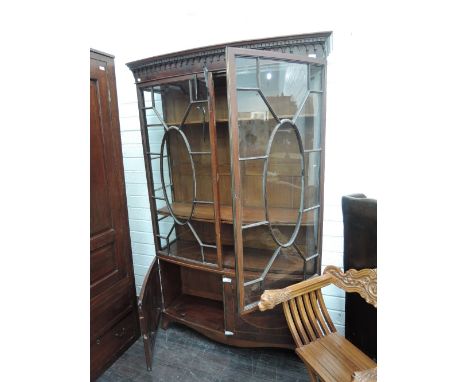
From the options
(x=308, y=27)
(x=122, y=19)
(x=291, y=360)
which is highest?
(x=122, y=19)

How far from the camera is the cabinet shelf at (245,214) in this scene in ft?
4.31

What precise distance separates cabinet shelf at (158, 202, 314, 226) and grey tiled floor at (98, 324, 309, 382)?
0.89 meters

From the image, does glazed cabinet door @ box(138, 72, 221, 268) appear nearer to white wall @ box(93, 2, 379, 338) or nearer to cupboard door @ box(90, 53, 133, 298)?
cupboard door @ box(90, 53, 133, 298)

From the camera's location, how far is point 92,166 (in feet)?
4.77

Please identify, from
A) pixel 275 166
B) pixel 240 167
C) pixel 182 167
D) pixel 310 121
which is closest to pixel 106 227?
pixel 182 167

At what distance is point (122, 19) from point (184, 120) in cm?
100

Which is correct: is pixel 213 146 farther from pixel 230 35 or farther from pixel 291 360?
pixel 291 360

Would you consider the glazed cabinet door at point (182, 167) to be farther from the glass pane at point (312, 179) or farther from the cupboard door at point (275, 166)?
the glass pane at point (312, 179)

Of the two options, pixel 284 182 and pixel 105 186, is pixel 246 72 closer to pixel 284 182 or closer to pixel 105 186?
pixel 284 182

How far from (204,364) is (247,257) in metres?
0.83

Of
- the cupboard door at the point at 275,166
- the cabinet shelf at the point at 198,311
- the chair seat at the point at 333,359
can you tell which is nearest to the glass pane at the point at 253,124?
the cupboard door at the point at 275,166

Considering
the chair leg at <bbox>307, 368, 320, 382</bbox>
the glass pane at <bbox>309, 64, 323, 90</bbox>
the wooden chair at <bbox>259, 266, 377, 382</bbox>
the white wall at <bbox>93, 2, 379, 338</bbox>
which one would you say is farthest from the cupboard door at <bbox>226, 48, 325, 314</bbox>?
the chair leg at <bbox>307, 368, 320, 382</bbox>

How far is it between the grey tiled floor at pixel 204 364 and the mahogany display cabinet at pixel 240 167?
169 millimetres
